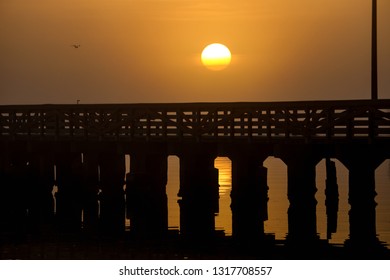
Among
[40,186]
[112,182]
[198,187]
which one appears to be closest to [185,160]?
[198,187]

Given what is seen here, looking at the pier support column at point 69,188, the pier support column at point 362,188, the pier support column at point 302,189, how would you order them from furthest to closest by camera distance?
the pier support column at point 69,188 < the pier support column at point 302,189 < the pier support column at point 362,188

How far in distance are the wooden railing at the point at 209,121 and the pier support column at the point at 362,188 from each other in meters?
0.45

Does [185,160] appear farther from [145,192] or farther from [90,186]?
[90,186]

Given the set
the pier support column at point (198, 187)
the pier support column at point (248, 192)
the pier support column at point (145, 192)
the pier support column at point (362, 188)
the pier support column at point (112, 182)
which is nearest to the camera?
the pier support column at point (362, 188)

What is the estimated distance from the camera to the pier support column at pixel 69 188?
1576 inches

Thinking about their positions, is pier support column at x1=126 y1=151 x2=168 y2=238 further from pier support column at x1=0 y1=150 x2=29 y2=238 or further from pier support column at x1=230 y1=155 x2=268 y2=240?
pier support column at x1=0 y1=150 x2=29 y2=238

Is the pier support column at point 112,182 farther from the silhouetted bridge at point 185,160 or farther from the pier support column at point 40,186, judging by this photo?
the pier support column at point 40,186

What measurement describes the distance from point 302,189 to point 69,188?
Result: 10.9 m

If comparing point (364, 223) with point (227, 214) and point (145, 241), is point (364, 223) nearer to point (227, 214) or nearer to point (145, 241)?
point (145, 241)

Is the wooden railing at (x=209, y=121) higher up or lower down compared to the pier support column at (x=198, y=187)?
higher up

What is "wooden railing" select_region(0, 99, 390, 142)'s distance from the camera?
32688 millimetres

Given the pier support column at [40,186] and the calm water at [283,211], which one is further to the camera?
the pier support column at [40,186]

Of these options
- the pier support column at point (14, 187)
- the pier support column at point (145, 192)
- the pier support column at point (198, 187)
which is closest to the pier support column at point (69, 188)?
the pier support column at point (14, 187)
